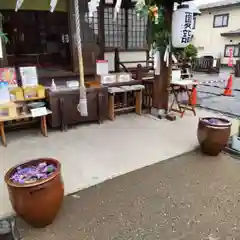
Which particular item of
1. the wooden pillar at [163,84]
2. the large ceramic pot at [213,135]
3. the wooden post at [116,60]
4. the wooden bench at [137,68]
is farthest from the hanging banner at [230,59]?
the large ceramic pot at [213,135]

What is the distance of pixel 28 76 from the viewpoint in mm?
4246

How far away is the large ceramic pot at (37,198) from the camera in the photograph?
1.94m

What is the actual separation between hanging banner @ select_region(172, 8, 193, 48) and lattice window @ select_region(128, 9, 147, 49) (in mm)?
2497

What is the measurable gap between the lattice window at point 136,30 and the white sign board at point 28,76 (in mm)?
3435

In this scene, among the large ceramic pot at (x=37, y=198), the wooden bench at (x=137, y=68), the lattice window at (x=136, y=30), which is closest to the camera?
the large ceramic pot at (x=37, y=198)

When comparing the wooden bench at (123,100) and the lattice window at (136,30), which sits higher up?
→ the lattice window at (136,30)

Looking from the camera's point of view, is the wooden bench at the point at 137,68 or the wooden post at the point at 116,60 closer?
the wooden bench at the point at 137,68

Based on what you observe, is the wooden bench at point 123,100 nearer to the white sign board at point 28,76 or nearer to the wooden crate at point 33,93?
the wooden crate at point 33,93

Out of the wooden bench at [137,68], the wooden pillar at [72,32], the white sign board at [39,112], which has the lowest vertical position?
the white sign board at [39,112]

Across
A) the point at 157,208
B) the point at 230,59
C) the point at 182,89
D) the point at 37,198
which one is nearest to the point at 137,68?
the point at 182,89

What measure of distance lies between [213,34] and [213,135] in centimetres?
1591

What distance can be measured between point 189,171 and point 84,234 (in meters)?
1.62

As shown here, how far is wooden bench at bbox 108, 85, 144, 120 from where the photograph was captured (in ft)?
16.6

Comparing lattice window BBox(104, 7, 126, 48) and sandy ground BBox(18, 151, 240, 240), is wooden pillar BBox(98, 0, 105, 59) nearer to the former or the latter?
lattice window BBox(104, 7, 126, 48)
